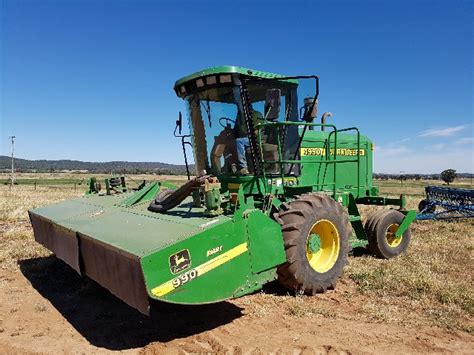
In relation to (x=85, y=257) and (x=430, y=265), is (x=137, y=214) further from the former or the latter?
(x=430, y=265)

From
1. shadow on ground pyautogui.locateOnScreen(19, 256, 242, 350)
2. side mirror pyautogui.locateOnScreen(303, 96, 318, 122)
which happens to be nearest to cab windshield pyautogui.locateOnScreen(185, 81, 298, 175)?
side mirror pyautogui.locateOnScreen(303, 96, 318, 122)

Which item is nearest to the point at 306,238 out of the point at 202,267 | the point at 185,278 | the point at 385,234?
the point at 202,267

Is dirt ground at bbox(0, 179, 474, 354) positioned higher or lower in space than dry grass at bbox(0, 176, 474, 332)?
lower

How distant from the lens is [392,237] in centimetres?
758

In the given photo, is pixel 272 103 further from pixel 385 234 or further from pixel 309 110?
pixel 385 234

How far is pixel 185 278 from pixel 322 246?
244 centimetres

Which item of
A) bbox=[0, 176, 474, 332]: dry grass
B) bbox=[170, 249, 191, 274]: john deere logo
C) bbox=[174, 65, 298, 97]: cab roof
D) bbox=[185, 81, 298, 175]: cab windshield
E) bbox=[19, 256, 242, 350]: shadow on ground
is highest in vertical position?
bbox=[174, 65, 298, 97]: cab roof

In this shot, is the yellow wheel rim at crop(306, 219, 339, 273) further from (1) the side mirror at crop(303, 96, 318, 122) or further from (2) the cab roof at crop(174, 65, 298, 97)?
(2) the cab roof at crop(174, 65, 298, 97)

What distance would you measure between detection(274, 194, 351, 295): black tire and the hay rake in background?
695cm

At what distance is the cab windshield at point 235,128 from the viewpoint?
581 cm

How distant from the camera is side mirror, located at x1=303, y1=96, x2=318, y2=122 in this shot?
236 inches

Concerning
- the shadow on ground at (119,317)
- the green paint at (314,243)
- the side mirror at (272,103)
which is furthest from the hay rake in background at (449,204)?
the shadow on ground at (119,317)

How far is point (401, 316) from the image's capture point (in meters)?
4.49

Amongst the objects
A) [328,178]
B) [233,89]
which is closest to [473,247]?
[328,178]
